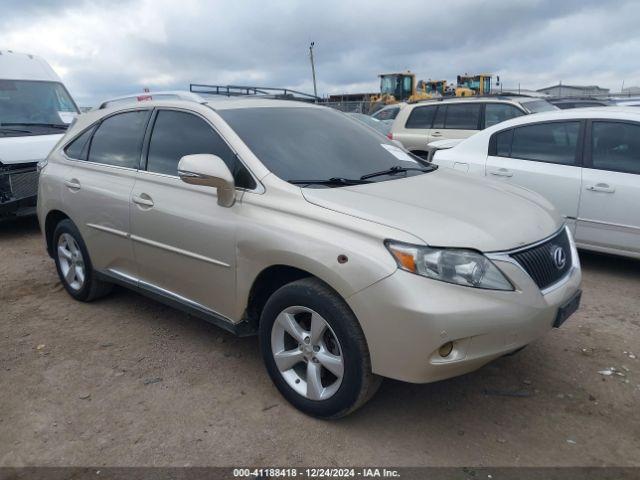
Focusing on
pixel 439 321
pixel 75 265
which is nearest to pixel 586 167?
pixel 439 321

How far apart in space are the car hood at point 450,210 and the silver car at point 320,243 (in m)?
0.01

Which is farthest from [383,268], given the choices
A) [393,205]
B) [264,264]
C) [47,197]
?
[47,197]

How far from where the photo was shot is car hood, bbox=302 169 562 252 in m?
2.72

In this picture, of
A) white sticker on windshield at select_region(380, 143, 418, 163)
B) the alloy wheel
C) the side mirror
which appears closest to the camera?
the alloy wheel

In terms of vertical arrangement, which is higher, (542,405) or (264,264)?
(264,264)

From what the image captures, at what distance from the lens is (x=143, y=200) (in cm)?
384

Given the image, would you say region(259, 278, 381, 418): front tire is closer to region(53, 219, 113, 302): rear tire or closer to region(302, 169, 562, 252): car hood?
region(302, 169, 562, 252): car hood

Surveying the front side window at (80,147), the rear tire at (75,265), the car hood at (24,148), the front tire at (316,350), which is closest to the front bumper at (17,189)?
the car hood at (24,148)

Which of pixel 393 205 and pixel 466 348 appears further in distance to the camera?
pixel 393 205

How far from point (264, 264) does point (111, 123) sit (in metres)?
2.25

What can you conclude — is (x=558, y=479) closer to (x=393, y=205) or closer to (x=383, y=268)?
(x=383, y=268)

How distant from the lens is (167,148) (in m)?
3.87

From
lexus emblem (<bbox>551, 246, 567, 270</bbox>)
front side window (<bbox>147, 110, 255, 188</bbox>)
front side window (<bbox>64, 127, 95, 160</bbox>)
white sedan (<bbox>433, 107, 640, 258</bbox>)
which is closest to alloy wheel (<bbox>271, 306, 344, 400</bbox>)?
front side window (<bbox>147, 110, 255, 188</bbox>)

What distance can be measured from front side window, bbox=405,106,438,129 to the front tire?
26.6 ft
